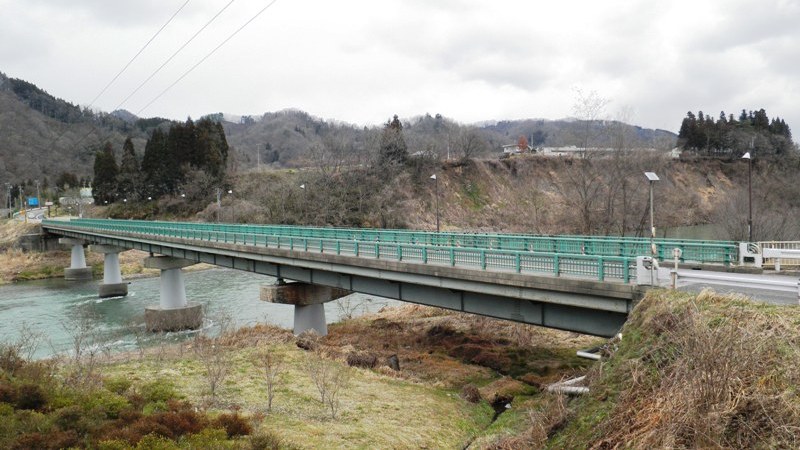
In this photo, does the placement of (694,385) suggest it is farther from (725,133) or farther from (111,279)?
(725,133)

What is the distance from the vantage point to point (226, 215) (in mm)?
78188

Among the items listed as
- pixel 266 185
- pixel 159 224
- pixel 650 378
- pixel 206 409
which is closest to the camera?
pixel 650 378

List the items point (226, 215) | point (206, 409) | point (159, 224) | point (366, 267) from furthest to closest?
point (226, 215) < point (159, 224) < point (366, 267) < point (206, 409)

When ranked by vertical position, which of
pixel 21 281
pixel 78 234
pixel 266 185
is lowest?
pixel 21 281

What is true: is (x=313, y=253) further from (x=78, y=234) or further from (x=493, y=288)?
Answer: (x=78, y=234)

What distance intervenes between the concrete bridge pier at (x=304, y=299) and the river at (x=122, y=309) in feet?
10.4

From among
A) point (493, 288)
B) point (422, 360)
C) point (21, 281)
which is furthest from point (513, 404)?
point (21, 281)

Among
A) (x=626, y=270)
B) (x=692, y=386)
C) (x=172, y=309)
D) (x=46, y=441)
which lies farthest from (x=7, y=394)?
(x=172, y=309)

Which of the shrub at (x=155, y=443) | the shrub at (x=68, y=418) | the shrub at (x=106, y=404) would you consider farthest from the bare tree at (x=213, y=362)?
the shrub at (x=155, y=443)

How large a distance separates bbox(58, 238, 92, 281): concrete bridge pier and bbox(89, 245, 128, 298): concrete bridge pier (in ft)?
40.7

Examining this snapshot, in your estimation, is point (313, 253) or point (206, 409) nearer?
point (206, 409)

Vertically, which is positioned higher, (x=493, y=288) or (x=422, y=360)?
(x=493, y=288)

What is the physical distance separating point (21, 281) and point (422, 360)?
5716 cm

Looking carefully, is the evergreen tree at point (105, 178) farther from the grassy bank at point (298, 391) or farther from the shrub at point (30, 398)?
the shrub at point (30, 398)
